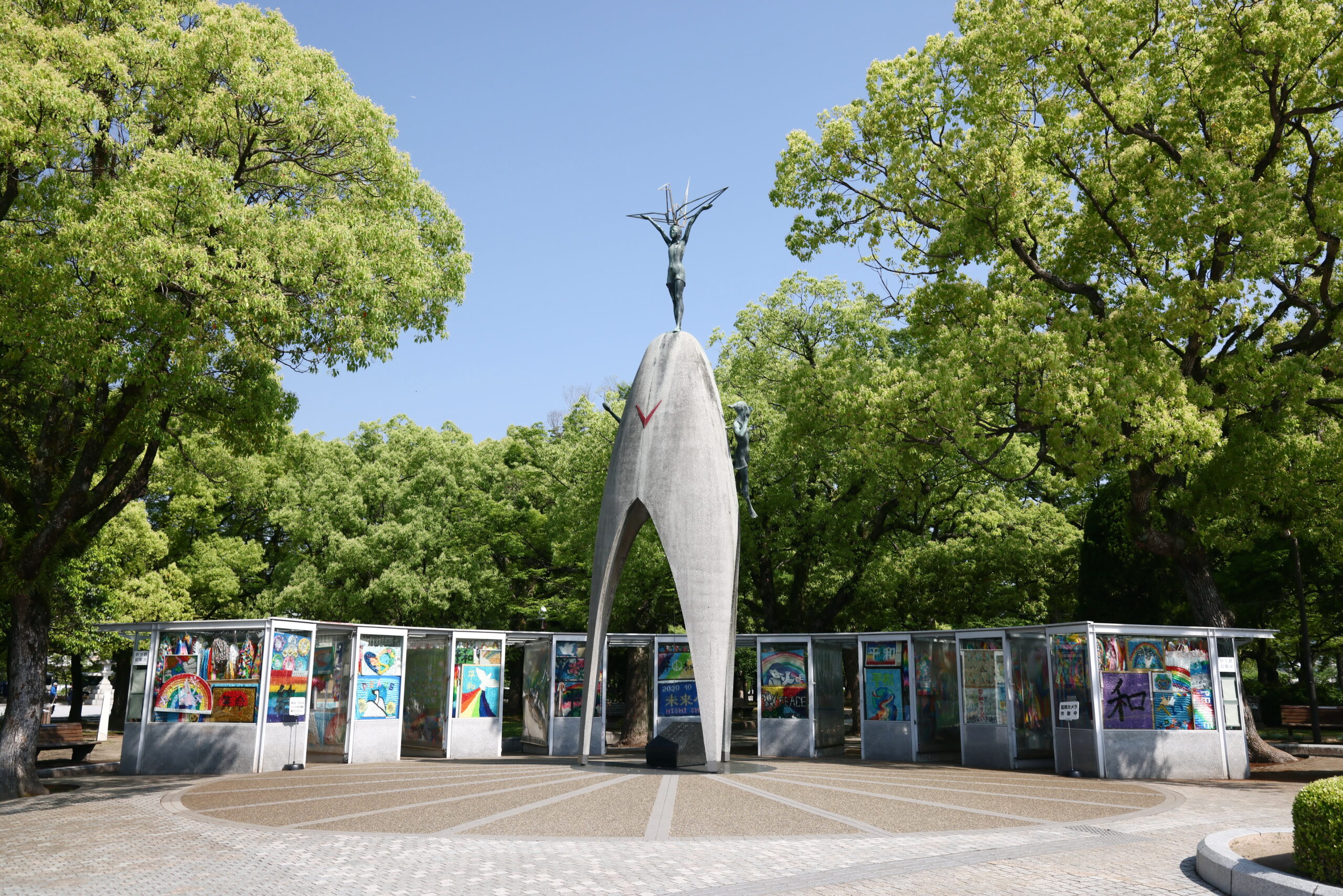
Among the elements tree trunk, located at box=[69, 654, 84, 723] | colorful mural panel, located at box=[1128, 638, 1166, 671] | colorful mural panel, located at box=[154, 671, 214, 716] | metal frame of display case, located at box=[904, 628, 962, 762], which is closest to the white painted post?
tree trunk, located at box=[69, 654, 84, 723]

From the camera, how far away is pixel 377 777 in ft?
50.2

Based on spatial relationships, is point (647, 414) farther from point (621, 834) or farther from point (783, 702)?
point (621, 834)

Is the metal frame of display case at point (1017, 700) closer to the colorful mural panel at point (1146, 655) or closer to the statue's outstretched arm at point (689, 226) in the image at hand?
the colorful mural panel at point (1146, 655)

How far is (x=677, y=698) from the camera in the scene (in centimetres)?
2106

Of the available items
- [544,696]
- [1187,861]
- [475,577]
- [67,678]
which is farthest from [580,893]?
[67,678]

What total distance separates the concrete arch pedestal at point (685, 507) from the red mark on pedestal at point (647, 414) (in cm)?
2

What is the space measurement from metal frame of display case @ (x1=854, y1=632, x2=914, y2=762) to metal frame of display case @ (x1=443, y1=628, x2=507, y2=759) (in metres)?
7.09

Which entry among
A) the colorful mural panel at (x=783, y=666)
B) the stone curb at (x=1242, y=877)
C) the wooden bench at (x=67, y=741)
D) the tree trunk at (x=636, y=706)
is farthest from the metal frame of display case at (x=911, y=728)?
the stone curb at (x=1242, y=877)

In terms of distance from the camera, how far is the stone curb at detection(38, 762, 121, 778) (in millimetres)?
16219

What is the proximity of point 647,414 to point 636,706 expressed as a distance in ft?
37.3

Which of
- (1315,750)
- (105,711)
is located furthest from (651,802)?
(105,711)

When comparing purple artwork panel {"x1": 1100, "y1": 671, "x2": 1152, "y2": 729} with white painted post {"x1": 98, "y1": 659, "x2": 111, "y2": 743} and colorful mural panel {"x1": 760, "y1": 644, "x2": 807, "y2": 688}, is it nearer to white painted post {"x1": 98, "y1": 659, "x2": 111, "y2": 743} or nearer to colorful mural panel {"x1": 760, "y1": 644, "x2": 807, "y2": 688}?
colorful mural panel {"x1": 760, "y1": 644, "x2": 807, "y2": 688}

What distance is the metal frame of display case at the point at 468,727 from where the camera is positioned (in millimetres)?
20125

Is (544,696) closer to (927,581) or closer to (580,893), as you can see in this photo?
(927,581)
